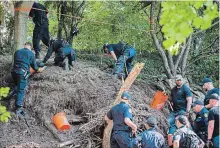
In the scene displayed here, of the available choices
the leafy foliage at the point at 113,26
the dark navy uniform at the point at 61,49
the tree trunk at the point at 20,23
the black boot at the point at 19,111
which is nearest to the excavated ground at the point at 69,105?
the black boot at the point at 19,111

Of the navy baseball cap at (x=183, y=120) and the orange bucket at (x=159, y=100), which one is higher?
the navy baseball cap at (x=183, y=120)

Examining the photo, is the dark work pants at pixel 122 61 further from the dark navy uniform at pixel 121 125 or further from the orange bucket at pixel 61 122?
the dark navy uniform at pixel 121 125

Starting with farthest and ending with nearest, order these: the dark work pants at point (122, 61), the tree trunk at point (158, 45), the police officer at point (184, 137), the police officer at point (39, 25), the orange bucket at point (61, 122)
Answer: the tree trunk at point (158, 45) → the police officer at point (39, 25) → the dark work pants at point (122, 61) → the orange bucket at point (61, 122) → the police officer at point (184, 137)

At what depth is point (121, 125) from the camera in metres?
7.19

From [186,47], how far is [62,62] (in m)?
4.19

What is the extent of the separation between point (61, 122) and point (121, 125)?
191cm

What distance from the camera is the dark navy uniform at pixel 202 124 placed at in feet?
24.5

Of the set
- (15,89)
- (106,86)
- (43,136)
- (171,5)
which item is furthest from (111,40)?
(171,5)

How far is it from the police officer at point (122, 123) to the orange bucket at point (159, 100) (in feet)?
8.45

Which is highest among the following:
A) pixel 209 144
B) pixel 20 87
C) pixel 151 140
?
pixel 20 87

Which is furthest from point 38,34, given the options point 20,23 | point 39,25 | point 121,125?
point 121,125

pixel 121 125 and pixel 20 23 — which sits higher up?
pixel 20 23

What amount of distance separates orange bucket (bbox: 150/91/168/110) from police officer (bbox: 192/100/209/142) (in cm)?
194

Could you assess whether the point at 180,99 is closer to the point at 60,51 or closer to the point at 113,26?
the point at 60,51
